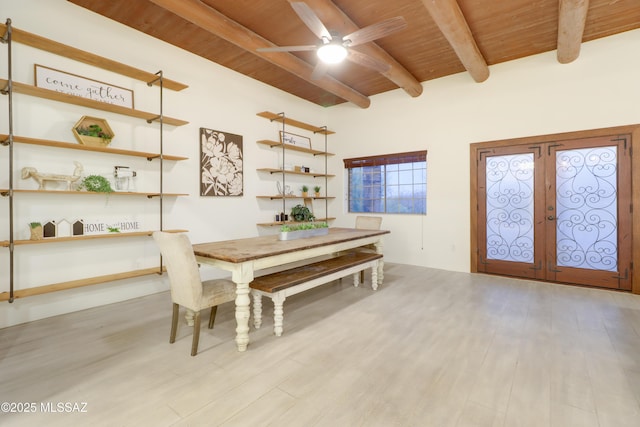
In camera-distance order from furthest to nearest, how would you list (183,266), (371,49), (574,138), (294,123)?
(294,123)
(574,138)
(371,49)
(183,266)

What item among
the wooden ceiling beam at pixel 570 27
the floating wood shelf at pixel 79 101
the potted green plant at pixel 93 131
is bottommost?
the potted green plant at pixel 93 131

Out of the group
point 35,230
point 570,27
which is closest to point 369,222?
point 570,27

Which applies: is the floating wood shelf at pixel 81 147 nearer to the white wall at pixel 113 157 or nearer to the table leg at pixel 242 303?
the white wall at pixel 113 157

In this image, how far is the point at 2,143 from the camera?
2.66 metres

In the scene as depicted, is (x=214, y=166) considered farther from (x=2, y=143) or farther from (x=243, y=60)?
(x=2, y=143)

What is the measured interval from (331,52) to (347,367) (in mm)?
2698

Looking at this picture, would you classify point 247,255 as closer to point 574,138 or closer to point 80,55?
point 80,55

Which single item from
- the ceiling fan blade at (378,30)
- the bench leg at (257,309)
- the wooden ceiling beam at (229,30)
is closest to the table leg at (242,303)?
the bench leg at (257,309)

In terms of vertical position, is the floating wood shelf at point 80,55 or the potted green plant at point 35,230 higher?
the floating wood shelf at point 80,55

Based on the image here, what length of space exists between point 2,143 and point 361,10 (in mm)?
3637

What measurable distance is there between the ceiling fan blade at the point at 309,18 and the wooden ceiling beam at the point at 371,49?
0.10 metres

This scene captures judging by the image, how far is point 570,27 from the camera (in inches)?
124

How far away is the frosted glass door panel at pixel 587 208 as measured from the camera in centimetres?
377

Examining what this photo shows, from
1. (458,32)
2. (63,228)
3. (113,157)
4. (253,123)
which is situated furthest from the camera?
(253,123)
